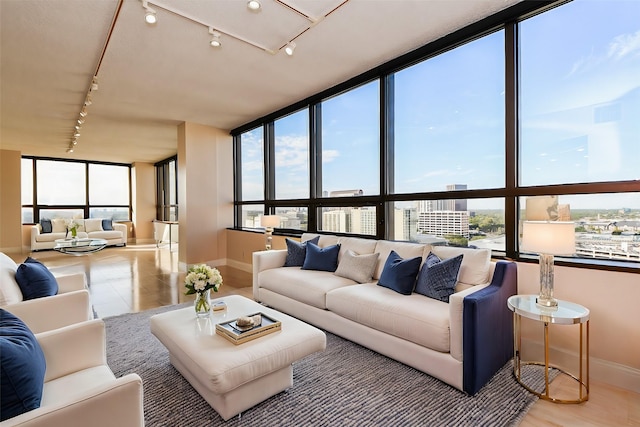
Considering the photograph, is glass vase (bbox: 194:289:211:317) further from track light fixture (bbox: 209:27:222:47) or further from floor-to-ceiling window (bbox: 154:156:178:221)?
floor-to-ceiling window (bbox: 154:156:178:221)

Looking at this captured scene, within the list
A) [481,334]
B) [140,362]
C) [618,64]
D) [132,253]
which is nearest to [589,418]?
[481,334]

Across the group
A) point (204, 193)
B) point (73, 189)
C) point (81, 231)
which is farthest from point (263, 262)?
point (73, 189)

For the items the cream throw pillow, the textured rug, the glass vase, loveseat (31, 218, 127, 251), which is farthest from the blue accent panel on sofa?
the cream throw pillow

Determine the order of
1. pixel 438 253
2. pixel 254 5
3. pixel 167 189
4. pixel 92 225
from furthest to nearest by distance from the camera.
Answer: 1. pixel 167 189
2. pixel 92 225
3. pixel 438 253
4. pixel 254 5

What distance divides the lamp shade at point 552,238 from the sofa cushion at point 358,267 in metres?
1.43

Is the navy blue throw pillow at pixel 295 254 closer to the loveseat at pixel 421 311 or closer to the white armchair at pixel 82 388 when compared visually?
the loveseat at pixel 421 311

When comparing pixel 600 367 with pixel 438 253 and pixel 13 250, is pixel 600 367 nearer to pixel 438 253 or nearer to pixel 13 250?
pixel 438 253

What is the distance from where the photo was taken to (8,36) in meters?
2.96

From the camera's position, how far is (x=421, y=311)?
2.27 meters

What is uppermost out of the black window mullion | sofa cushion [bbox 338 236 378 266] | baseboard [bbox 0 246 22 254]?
the black window mullion

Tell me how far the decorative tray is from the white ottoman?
0.03 metres

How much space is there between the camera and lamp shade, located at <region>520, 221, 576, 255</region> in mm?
1981

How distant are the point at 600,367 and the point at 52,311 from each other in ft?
12.6

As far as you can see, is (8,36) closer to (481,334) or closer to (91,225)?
(481,334)
